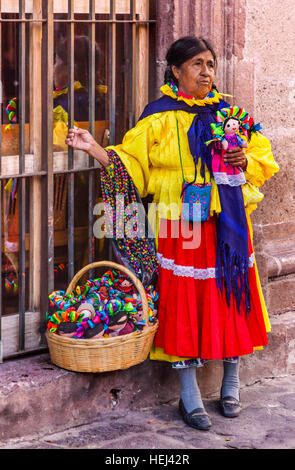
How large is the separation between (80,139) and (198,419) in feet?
5.11

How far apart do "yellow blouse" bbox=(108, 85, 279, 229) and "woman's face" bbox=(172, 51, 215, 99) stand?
63mm

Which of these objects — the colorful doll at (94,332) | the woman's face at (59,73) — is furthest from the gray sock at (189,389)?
the woman's face at (59,73)

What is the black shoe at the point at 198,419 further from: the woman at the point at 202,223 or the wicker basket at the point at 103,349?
the wicker basket at the point at 103,349

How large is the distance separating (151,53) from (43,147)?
35.4 inches

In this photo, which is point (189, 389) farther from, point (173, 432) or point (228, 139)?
point (228, 139)

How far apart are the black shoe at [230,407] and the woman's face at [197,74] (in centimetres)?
164

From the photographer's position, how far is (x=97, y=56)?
5.13m

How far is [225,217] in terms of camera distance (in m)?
4.91

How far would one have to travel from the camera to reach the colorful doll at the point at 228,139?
190 inches

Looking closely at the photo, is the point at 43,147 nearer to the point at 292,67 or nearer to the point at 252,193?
the point at 252,193

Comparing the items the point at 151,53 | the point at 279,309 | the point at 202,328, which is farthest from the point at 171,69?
the point at 279,309

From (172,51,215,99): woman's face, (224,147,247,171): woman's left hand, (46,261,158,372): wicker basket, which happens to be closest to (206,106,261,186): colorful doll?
(224,147,247,171): woman's left hand

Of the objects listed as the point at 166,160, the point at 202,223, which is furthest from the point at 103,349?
the point at 166,160

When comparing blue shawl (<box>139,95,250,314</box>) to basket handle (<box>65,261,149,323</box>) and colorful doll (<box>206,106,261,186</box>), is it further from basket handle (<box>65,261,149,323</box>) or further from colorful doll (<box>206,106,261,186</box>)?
basket handle (<box>65,261,149,323</box>)
